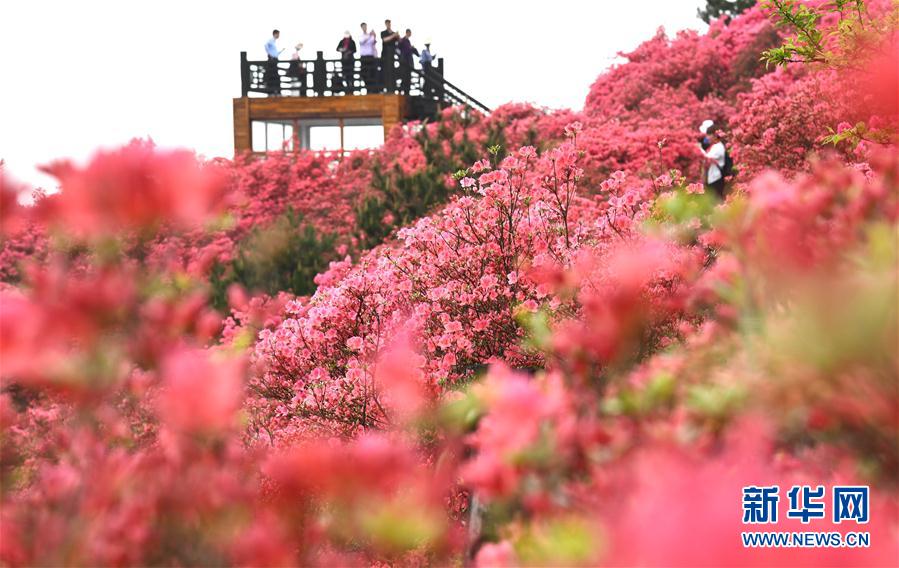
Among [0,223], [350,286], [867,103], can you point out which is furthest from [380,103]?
[0,223]

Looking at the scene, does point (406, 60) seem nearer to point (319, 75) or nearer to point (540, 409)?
point (319, 75)

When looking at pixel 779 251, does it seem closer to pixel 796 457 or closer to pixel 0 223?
pixel 796 457

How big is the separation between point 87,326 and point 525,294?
4.92 m

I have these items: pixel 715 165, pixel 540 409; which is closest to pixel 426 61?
pixel 715 165

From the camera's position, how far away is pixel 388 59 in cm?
2384

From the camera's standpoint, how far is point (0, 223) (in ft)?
6.60

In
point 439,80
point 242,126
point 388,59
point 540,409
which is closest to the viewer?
point 540,409

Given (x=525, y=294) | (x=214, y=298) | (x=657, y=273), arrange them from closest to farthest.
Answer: (x=657, y=273), (x=525, y=294), (x=214, y=298)

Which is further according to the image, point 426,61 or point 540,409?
point 426,61

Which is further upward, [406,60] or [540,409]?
[406,60]

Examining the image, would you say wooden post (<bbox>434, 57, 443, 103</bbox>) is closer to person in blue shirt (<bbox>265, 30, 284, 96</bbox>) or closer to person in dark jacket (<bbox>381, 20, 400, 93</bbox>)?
person in dark jacket (<bbox>381, 20, 400, 93</bbox>)

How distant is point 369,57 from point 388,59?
0.55 metres

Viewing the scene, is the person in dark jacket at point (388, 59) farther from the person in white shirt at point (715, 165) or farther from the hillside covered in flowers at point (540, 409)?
the hillside covered in flowers at point (540, 409)

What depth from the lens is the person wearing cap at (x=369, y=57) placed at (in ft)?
78.1
